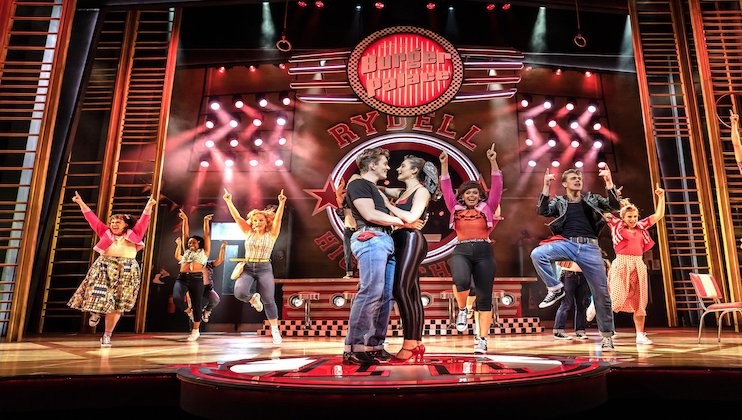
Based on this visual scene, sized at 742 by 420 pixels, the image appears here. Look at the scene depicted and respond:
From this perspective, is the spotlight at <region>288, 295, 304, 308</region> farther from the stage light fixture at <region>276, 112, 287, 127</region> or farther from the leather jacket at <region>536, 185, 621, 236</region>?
the leather jacket at <region>536, 185, 621, 236</region>

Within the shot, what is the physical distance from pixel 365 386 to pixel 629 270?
14.0ft

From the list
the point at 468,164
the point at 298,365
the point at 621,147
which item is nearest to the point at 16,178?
the point at 298,365

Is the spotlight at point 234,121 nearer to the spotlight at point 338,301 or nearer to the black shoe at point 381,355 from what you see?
the spotlight at point 338,301

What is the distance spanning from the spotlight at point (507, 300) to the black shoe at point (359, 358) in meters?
5.11

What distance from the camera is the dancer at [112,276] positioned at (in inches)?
217

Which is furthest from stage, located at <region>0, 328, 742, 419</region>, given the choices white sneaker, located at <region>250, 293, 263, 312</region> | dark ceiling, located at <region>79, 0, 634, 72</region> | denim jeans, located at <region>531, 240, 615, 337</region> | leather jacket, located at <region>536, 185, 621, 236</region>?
dark ceiling, located at <region>79, 0, 634, 72</region>

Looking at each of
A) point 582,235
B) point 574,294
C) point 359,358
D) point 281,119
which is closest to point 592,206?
point 582,235

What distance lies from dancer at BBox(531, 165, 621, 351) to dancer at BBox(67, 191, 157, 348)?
425cm

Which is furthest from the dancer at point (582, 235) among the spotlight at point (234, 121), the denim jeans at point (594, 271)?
the spotlight at point (234, 121)

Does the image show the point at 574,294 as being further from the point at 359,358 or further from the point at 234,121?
the point at 234,121

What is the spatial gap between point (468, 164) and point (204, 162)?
4878 millimetres

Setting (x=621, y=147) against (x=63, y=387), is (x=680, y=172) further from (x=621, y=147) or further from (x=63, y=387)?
(x=63, y=387)

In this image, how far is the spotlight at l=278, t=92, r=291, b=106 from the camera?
9789 millimetres

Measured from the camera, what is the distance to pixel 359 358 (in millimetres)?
3076
